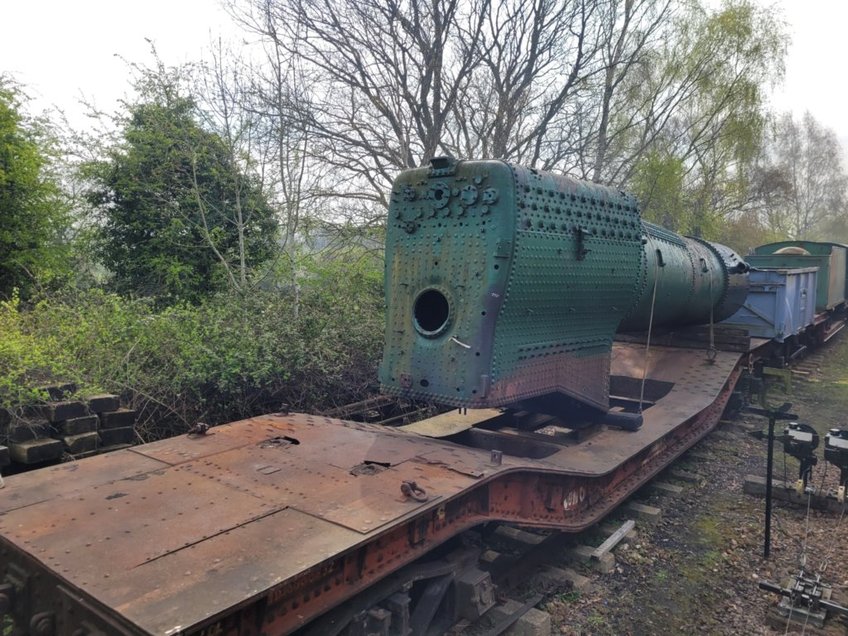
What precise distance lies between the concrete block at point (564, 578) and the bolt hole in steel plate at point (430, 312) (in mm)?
1856

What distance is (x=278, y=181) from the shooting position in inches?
395

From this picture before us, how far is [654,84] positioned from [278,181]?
13670 millimetres

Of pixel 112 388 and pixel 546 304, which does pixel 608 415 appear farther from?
pixel 112 388

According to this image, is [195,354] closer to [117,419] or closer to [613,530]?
[117,419]

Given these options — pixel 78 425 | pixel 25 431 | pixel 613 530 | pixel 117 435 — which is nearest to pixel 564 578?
pixel 613 530

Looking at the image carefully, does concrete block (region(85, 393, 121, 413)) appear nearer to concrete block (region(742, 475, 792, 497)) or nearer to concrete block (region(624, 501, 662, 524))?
concrete block (region(624, 501, 662, 524))

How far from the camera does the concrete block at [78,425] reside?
4387 millimetres

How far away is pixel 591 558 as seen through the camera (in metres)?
4.40

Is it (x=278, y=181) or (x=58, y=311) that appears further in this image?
(x=278, y=181)

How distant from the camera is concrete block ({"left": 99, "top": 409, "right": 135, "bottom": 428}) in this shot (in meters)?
4.67

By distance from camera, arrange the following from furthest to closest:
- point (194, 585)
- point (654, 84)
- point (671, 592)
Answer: point (654, 84) → point (671, 592) → point (194, 585)

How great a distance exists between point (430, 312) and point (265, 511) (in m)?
1.91

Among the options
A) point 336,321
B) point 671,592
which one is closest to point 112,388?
point 336,321

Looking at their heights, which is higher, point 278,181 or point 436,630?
point 278,181
